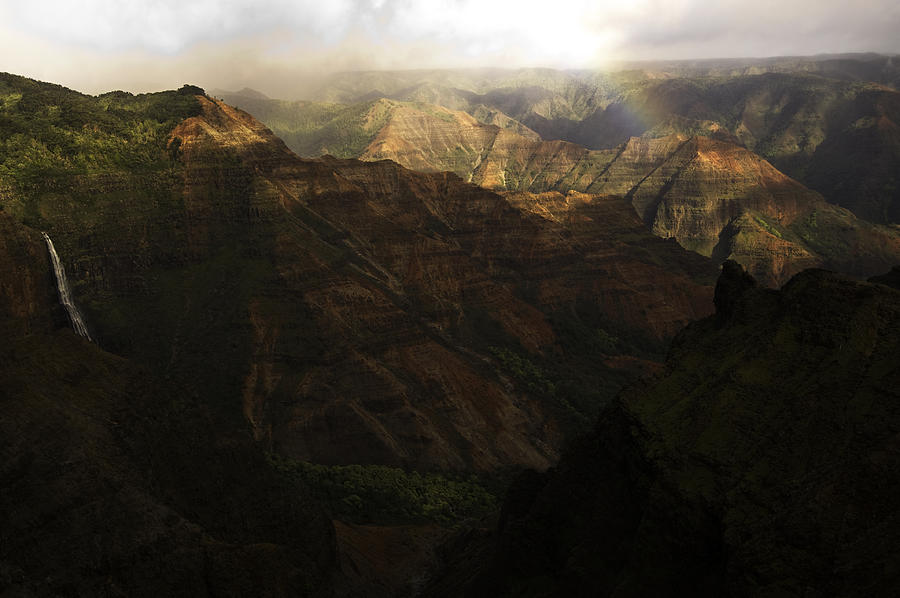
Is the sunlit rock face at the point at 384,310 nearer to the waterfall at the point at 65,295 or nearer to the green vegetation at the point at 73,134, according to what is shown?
the green vegetation at the point at 73,134

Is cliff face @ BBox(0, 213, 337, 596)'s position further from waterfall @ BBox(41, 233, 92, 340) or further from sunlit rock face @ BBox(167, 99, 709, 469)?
waterfall @ BBox(41, 233, 92, 340)

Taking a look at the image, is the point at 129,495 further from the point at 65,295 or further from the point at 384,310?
the point at 384,310

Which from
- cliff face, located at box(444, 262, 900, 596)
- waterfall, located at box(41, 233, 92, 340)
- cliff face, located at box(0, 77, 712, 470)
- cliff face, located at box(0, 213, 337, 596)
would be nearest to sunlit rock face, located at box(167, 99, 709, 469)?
cliff face, located at box(0, 77, 712, 470)

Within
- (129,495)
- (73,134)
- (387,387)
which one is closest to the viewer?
(129,495)

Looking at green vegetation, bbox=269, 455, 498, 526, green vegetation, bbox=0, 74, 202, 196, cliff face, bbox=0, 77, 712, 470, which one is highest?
green vegetation, bbox=0, 74, 202, 196

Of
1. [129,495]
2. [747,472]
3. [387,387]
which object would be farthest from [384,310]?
[747,472]

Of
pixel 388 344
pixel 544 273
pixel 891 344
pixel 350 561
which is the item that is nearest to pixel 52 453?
pixel 350 561
